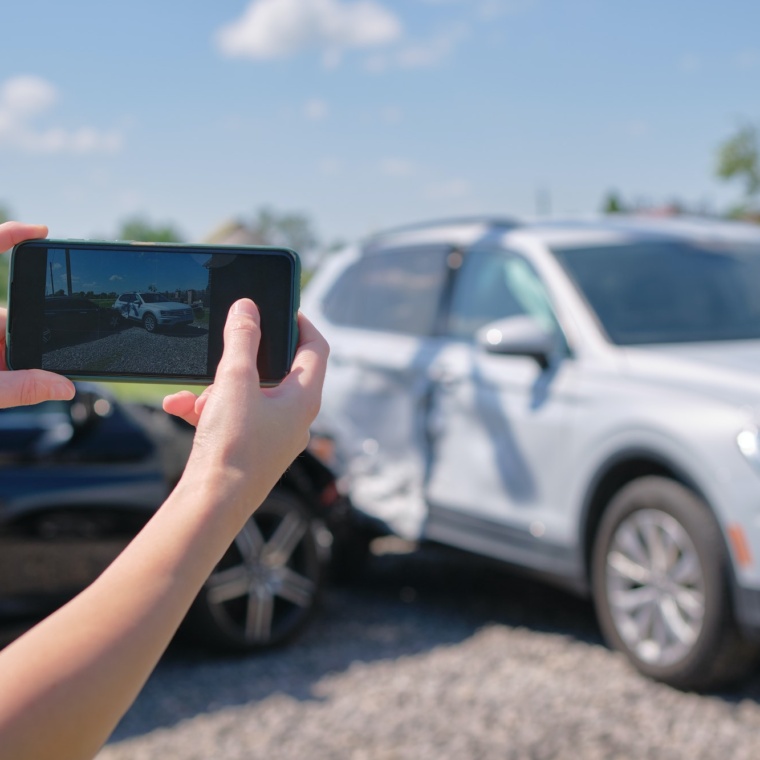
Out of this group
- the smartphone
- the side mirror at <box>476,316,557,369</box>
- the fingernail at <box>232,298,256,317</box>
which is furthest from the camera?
the side mirror at <box>476,316,557,369</box>

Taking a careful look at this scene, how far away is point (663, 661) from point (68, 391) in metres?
3.52

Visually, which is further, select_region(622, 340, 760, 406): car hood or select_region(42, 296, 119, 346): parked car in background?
select_region(622, 340, 760, 406): car hood

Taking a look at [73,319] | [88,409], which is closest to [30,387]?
[73,319]

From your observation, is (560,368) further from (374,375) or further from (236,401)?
(236,401)

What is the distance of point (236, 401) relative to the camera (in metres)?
0.90

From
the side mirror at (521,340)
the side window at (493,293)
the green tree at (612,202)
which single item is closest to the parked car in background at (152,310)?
the side mirror at (521,340)

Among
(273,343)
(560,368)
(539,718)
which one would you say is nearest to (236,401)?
(273,343)

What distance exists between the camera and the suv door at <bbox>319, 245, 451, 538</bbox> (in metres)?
5.48

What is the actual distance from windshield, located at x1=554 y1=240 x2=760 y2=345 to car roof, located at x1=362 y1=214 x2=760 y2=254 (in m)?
0.09

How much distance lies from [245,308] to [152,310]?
19 centimetres

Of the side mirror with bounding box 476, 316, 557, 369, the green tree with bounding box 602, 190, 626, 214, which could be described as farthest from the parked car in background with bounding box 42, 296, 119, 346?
the green tree with bounding box 602, 190, 626, 214

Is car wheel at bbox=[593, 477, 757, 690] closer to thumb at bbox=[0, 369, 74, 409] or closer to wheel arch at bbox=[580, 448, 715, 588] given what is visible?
wheel arch at bbox=[580, 448, 715, 588]

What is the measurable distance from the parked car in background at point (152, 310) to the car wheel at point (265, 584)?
137 inches

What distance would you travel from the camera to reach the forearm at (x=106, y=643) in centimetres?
73
